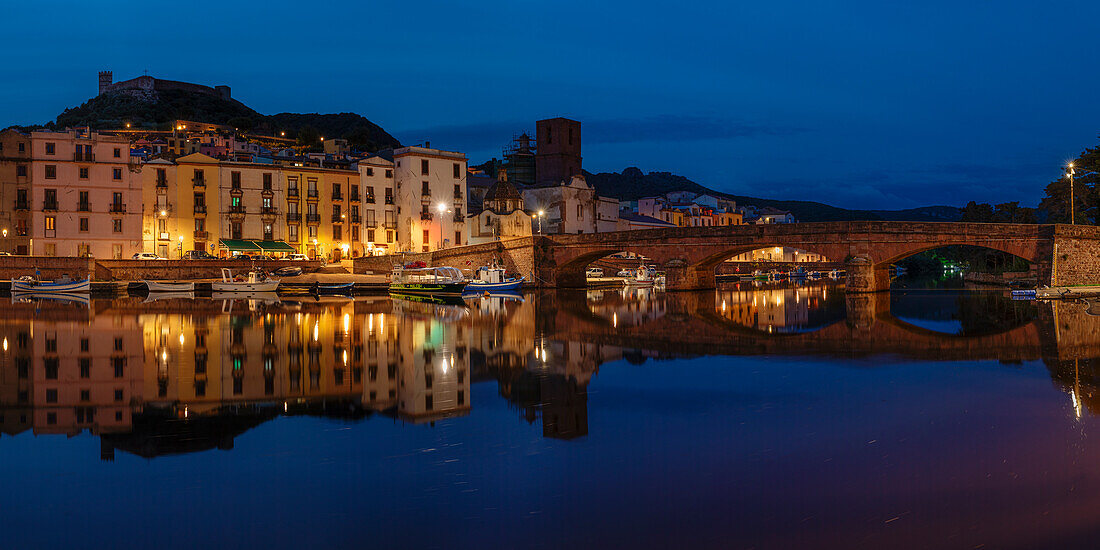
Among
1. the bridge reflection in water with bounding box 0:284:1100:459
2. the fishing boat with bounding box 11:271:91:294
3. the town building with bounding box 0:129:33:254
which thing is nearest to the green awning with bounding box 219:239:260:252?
the fishing boat with bounding box 11:271:91:294

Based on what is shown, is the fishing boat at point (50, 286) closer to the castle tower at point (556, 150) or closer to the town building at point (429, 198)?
the town building at point (429, 198)

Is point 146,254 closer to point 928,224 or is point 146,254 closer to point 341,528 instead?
point 928,224

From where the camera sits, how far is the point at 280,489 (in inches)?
356

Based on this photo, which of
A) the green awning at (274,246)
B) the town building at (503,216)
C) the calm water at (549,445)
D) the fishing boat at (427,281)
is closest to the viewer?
the calm water at (549,445)

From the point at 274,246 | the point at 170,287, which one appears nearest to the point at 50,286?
the point at 170,287

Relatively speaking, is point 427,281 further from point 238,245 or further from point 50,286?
point 50,286

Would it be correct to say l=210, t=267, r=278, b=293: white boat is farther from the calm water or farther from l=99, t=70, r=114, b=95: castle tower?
l=99, t=70, r=114, b=95: castle tower

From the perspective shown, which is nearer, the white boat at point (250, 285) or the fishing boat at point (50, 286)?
the fishing boat at point (50, 286)

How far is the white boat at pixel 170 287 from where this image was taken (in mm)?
59406

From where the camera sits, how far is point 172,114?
149750 mm

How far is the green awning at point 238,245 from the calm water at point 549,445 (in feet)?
156

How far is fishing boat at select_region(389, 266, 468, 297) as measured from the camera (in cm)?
5516

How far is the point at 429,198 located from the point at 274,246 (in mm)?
14469

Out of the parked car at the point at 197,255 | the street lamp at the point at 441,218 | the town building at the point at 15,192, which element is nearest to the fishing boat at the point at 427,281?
the street lamp at the point at 441,218
